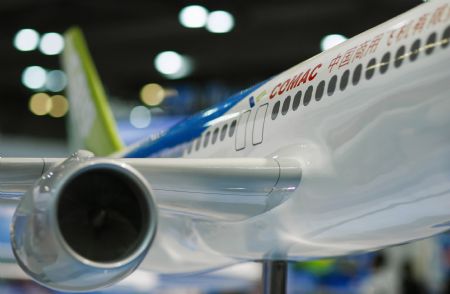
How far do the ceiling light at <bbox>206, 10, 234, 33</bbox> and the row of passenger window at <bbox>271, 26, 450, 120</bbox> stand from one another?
11.7 m

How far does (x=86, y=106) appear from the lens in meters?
11.4

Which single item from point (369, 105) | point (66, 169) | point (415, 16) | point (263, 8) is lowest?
point (66, 169)

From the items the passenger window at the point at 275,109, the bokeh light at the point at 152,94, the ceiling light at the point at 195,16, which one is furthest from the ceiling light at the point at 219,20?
the passenger window at the point at 275,109

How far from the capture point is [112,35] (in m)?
20.9

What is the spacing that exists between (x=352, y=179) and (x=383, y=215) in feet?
0.90

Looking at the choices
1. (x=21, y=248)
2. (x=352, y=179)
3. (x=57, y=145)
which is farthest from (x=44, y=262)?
(x=57, y=145)

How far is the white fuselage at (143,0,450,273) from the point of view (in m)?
4.92

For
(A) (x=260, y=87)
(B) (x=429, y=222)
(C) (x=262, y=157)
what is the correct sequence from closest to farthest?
1. (B) (x=429, y=222)
2. (C) (x=262, y=157)
3. (A) (x=260, y=87)

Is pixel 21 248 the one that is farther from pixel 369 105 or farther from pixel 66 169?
pixel 369 105

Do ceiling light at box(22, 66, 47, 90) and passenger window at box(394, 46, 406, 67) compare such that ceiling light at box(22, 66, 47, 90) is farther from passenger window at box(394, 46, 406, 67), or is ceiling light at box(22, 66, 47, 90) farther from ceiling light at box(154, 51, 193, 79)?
passenger window at box(394, 46, 406, 67)

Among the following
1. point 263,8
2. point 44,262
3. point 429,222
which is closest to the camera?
point 44,262

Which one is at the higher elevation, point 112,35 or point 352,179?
point 112,35

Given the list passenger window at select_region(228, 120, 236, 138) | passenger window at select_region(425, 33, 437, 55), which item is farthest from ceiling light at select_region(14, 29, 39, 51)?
passenger window at select_region(425, 33, 437, 55)

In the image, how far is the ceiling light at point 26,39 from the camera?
20.0m
